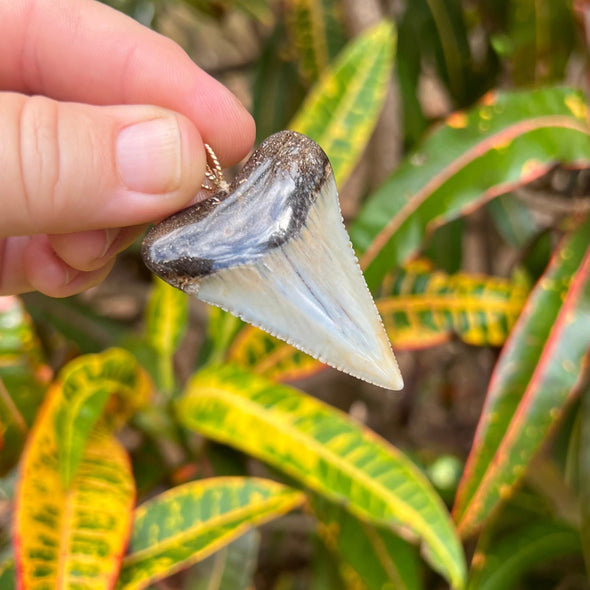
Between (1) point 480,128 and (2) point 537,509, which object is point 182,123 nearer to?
(1) point 480,128

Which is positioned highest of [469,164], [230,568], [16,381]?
[469,164]

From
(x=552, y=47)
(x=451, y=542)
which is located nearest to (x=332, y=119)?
(x=552, y=47)

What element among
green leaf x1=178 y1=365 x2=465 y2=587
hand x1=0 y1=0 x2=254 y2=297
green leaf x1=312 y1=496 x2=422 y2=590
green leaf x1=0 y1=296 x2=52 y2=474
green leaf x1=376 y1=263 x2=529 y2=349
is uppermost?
hand x1=0 y1=0 x2=254 y2=297

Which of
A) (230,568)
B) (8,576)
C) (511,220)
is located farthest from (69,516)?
(511,220)

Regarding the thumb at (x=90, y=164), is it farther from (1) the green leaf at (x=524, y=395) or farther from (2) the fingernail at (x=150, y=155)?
(1) the green leaf at (x=524, y=395)

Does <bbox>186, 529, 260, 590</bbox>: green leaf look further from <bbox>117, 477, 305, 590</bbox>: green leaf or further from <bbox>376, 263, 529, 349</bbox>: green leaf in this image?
<bbox>376, 263, 529, 349</bbox>: green leaf


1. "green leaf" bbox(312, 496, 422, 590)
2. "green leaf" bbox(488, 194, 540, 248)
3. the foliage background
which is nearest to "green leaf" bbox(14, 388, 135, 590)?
the foliage background

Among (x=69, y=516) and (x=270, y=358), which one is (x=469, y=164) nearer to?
(x=270, y=358)
